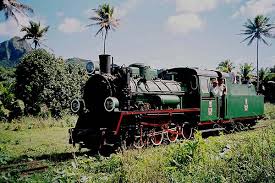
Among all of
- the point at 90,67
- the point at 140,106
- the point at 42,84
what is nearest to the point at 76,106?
the point at 90,67

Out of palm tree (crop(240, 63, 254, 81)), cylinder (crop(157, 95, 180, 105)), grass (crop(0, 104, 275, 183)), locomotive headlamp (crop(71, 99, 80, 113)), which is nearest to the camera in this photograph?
grass (crop(0, 104, 275, 183))

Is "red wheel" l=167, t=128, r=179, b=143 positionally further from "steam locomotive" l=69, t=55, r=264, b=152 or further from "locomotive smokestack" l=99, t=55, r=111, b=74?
"locomotive smokestack" l=99, t=55, r=111, b=74

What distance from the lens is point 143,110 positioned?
11.6 metres

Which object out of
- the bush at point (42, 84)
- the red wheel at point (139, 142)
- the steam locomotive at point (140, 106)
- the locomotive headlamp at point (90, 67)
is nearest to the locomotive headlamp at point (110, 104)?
the steam locomotive at point (140, 106)

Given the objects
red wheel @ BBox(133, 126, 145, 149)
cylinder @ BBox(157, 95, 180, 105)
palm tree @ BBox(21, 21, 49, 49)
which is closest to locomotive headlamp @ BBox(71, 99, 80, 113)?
red wheel @ BBox(133, 126, 145, 149)

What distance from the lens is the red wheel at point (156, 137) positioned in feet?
39.6

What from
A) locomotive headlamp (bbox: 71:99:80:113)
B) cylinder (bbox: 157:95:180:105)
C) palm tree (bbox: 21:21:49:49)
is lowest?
locomotive headlamp (bbox: 71:99:80:113)

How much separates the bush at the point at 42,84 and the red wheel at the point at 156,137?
1165 cm

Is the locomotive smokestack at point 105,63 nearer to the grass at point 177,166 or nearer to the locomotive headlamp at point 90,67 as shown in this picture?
the locomotive headlamp at point 90,67

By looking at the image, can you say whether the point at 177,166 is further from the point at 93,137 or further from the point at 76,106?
the point at 76,106

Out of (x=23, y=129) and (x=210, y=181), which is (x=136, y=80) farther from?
(x=23, y=129)

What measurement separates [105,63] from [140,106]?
1.90 m

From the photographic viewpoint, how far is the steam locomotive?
11.0 meters

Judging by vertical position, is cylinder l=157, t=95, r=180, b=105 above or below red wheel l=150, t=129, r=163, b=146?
above
